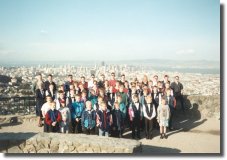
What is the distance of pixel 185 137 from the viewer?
726 cm

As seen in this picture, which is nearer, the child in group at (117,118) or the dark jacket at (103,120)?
the dark jacket at (103,120)

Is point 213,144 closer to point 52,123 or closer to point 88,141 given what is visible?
point 88,141

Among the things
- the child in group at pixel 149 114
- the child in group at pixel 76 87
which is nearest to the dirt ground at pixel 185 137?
the child in group at pixel 149 114

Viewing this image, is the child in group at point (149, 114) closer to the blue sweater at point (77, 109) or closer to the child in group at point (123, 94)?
the child in group at point (123, 94)

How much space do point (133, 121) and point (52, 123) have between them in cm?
180

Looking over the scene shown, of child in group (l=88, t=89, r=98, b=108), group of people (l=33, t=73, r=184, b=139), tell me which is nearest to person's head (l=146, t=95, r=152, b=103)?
group of people (l=33, t=73, r=184, b=139)

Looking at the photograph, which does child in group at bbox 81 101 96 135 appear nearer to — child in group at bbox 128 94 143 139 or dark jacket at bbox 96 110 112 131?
dark jacket at bbox 96 110 112 131

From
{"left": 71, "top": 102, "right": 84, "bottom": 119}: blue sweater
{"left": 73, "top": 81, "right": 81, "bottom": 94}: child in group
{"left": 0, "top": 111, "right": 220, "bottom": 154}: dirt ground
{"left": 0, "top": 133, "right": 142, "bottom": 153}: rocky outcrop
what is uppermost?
{"left": 73, "top": 81, "right": 81, "bottom": 94}: child in group

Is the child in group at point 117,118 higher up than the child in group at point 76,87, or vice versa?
the child in group at point 76,87

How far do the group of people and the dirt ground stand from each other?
0.27 meters

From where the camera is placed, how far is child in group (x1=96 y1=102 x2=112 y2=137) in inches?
259

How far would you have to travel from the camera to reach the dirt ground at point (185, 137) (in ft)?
21.2

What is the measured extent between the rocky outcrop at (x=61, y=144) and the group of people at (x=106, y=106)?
2.16 ft

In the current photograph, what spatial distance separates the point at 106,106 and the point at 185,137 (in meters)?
2.04
